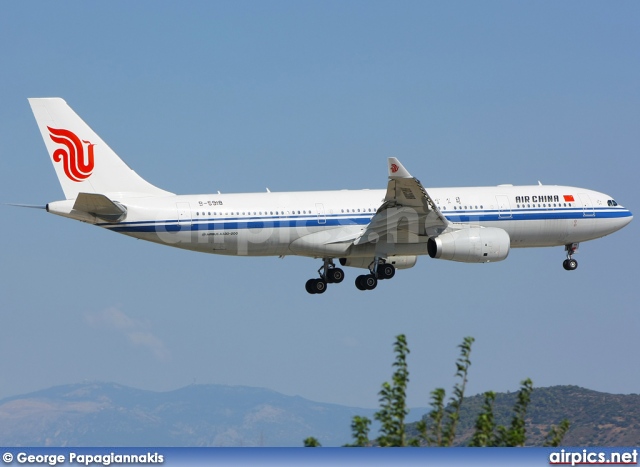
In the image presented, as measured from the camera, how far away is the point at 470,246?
52.9 m

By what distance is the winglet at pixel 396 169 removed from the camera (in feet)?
162

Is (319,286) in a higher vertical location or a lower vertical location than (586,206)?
lower

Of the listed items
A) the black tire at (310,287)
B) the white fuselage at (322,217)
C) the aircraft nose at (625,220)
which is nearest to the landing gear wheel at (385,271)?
the white fuselage at (322,217)

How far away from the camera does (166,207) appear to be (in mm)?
51750

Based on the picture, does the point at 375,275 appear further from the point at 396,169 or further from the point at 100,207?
A: the point at 100,207

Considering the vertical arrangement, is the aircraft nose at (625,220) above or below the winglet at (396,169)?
above

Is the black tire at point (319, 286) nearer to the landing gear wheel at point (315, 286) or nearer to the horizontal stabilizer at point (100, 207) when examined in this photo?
the landing gear wheel at point (315, 286)

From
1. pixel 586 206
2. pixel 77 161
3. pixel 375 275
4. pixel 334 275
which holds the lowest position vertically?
pixel 375 275

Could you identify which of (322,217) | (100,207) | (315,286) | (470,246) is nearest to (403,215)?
(470,246)

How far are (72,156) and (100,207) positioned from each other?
18.6ft

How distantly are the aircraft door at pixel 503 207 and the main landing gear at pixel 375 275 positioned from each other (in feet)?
20.2

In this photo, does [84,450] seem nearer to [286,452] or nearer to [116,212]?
[286,452]

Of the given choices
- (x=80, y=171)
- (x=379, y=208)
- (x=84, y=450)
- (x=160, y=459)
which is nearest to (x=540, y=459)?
(x=160, y=459)

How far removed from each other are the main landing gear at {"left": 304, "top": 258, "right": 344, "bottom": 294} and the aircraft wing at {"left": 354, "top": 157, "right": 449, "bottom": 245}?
3930 millimetres
